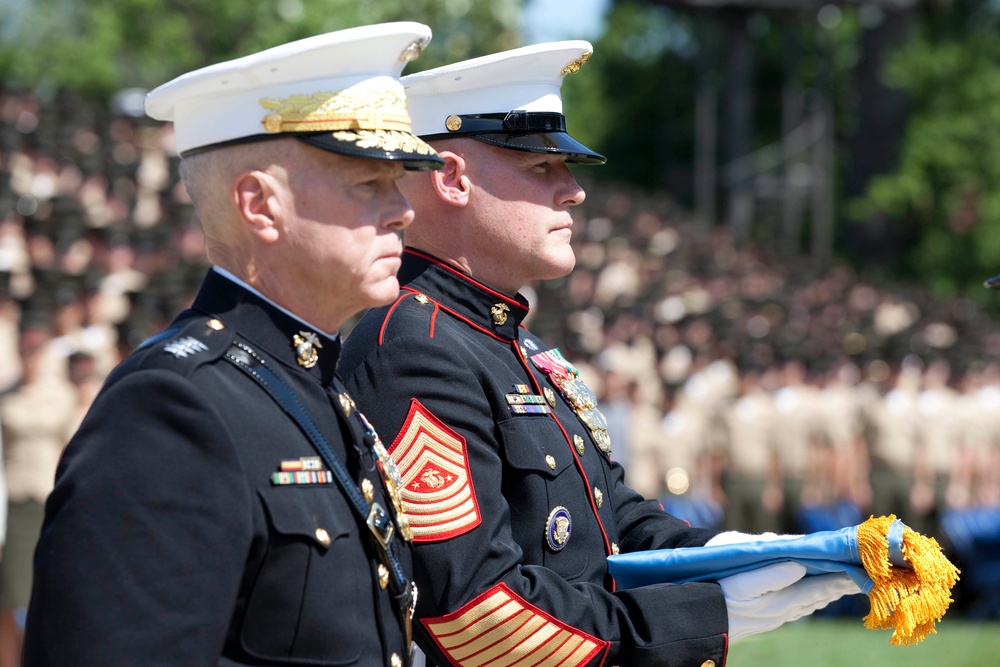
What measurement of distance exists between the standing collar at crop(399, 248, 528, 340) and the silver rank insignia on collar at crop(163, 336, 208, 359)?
0.82 meters

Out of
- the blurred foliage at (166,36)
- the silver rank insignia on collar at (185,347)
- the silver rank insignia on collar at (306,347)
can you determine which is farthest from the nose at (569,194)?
the blurred foliage at (166,36)

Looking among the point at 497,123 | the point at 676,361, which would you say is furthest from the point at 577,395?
the point at 676,361

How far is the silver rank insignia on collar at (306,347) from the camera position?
2.05 meters

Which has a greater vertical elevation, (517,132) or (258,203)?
(258,203)

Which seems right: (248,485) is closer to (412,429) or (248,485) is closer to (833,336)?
(412,429)

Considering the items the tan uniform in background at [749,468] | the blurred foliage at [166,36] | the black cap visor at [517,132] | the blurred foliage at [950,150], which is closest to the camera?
the black cap visor at [517,132]

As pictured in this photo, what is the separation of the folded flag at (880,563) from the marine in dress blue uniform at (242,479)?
707 mm

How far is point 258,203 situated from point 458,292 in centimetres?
79

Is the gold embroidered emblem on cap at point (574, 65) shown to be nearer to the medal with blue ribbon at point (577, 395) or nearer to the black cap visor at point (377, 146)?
the medal with blue ribbon at point (577, 395)

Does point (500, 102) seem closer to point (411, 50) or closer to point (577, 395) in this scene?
point (411, 50)

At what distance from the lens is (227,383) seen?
1906 millimetres

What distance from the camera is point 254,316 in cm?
202

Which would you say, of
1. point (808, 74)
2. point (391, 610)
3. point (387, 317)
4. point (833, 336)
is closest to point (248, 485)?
point (391, 610)

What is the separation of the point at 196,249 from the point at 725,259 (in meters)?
10.3
